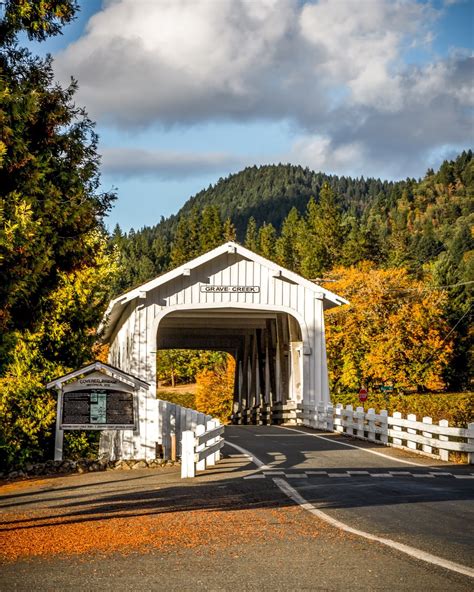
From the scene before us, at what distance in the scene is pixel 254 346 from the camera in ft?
126

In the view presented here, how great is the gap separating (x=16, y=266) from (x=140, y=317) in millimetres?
16504

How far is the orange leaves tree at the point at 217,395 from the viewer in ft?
257

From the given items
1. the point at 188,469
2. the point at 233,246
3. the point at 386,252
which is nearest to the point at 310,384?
the point at 233,246

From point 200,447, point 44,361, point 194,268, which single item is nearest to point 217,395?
point 194,268

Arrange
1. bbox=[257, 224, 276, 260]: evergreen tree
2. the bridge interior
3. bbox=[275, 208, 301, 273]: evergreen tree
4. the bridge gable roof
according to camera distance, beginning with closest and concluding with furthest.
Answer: the bridge gable roof → the bridge interior → bbox=[275, 208, 301, 273]: evergreen tree → bbox=[257, 224, 276, 260]: evergreen tree

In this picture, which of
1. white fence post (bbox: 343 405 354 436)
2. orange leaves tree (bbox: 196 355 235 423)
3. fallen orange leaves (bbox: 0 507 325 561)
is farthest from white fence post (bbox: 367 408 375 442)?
orange leaves tree (bbox: 196 355 235 423)

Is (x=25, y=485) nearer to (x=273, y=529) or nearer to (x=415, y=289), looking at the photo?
(x=273, y=529)

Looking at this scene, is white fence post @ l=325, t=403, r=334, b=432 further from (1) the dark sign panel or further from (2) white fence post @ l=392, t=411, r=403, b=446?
(1) the dark sign panel

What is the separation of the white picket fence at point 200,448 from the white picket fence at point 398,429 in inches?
187

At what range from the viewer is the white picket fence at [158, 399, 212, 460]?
58.3 feet

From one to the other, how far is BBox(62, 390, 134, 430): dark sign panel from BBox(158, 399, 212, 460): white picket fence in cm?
103

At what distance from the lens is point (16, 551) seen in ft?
26.5

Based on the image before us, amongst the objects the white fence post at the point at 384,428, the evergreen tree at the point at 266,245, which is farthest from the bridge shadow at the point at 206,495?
the evergreen tree at the point at 266,245

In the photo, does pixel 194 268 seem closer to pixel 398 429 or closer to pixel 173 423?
pixel 173 423
